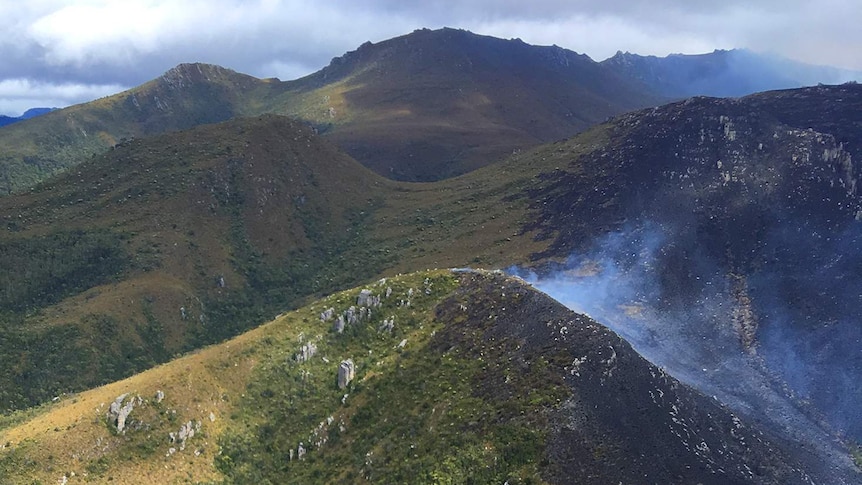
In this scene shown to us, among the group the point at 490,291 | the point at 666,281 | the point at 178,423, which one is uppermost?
the point at 490,291

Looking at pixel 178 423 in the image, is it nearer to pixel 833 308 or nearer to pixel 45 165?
pixel 833 308

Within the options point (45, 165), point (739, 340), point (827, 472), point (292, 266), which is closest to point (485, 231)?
point (292, 266)

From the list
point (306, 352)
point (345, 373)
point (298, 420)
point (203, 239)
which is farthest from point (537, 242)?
point (203, 239)

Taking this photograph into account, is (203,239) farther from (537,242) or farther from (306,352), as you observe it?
(306,352)

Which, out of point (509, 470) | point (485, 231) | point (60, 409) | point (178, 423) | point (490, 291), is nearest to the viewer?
point (509, 470)

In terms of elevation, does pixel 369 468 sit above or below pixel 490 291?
below

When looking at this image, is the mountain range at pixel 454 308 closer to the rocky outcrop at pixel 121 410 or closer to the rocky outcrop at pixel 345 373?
the rocky outcrop at pixel 121 410

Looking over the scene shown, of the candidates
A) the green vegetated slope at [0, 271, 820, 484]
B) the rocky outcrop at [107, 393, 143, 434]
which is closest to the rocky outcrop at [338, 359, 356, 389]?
the green vegetated slope at [0, 271, 820, 484]
